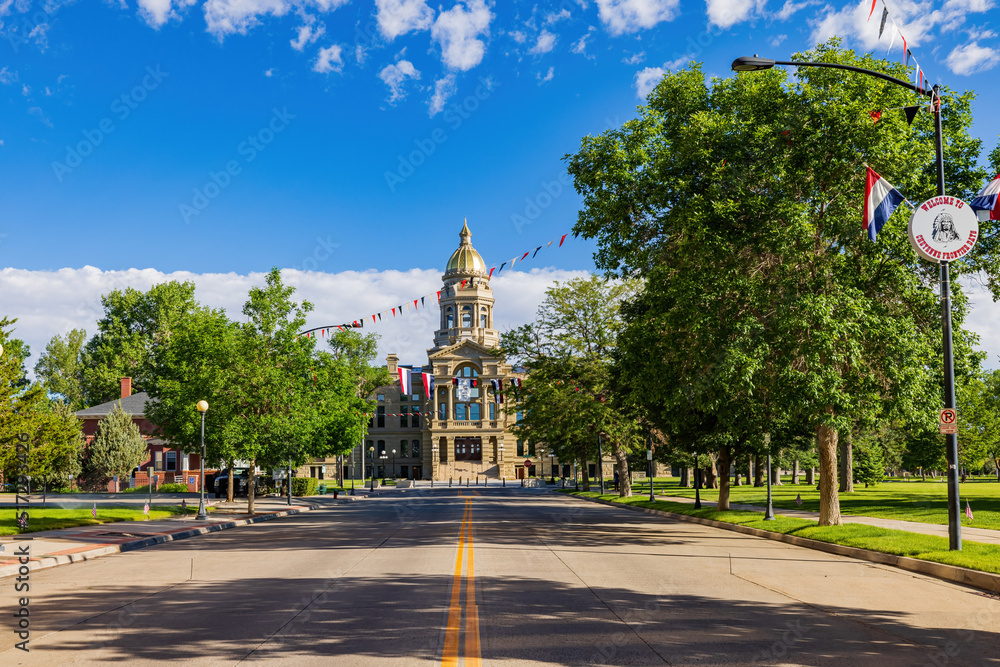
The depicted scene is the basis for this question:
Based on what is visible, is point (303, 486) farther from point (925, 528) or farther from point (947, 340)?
point (947, 340)

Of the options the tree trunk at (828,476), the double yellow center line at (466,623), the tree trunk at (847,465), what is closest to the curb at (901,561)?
the tree trunk at (828,476)

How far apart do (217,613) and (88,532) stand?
48.6 ft

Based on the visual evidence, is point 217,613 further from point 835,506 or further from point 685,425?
point 685,425

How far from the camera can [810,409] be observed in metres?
18.3

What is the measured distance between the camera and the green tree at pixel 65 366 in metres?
92.8

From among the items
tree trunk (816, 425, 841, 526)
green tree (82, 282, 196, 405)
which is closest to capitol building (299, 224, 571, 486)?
green tree (82, 282, 196, 405)

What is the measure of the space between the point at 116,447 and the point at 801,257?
169 ft

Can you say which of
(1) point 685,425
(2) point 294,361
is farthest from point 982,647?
(2) point 294,361

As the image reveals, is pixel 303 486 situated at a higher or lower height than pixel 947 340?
lower

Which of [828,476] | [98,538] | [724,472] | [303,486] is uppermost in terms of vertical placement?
[828,476]

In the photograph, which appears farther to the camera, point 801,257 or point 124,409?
point 124,409

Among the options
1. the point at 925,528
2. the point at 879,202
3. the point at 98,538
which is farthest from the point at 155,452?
the point at 879,202

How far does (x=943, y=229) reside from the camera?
1487cm

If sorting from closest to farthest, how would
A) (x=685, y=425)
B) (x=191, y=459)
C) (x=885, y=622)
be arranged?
(x=885, y=622) < (x=685, y=425) < (x=191, y=459)
